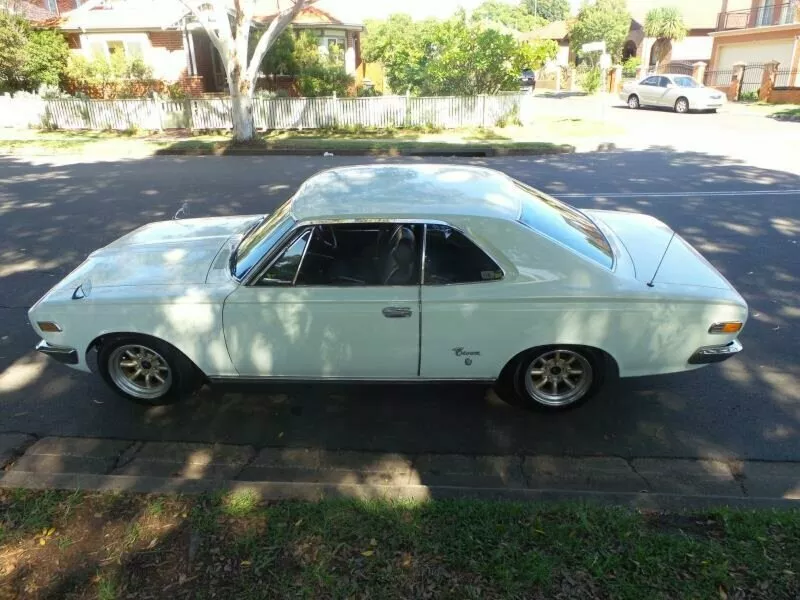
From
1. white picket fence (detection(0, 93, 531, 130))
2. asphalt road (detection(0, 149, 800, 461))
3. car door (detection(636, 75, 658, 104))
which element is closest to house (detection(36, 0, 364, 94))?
white picket fence (detection(0, 93, 531, 130))

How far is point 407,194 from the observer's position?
381 cm

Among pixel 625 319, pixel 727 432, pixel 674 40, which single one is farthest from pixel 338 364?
pixel 674 40

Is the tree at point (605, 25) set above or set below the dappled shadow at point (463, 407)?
above

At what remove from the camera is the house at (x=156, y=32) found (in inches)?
981

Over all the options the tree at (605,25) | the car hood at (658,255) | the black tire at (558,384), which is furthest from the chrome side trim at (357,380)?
the tree at (605,25)

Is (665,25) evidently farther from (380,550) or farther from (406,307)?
(380,550)

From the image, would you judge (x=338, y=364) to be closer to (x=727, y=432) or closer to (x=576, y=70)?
(x=727, y=432)

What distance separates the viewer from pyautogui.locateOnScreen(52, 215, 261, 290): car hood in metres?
3.83

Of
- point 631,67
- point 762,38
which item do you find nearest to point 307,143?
point 762,38

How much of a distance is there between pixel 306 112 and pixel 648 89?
653 inches

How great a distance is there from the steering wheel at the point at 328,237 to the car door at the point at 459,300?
0.62 metres

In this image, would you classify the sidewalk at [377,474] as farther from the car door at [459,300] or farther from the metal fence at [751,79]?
the metal fence at [751,79]

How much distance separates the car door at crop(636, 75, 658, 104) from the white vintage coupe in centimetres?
2694

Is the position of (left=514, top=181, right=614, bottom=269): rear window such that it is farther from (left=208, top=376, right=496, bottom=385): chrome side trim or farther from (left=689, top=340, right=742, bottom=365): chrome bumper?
(left=208, top=376, right=496, bottom=385): chrome side trim
